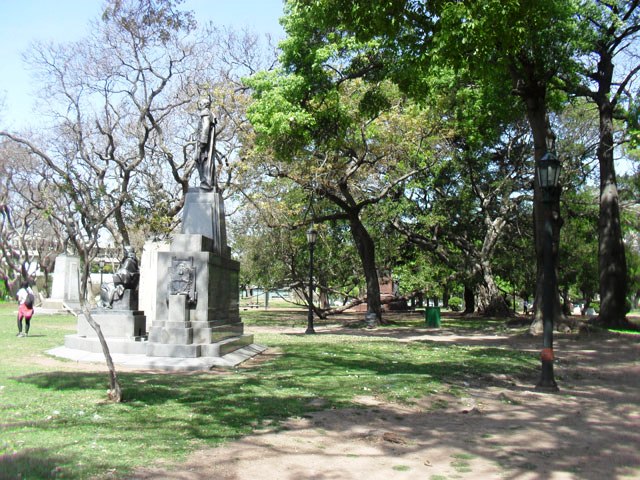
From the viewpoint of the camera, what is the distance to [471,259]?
3369 cm

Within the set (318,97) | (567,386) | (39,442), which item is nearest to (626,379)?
(567,386)

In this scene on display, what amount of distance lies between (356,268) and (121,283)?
23.2 metres

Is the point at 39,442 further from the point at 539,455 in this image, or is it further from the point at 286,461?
the point at 539,455

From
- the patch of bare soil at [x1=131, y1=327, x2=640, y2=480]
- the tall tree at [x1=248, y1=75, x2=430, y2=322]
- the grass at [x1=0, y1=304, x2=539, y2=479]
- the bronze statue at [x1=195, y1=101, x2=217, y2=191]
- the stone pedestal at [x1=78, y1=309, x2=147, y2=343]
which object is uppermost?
the tall tree at [x1=248, y1=75, x2=430, y2=322]

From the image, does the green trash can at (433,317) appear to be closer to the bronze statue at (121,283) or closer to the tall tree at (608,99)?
the tall tree at (608,99)

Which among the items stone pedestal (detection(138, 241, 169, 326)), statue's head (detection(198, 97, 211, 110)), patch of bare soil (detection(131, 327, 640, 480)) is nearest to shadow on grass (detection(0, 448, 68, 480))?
patch of bare soil (detection(131, 327, 640, 480))

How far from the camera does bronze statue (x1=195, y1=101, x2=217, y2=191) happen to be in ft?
46.5

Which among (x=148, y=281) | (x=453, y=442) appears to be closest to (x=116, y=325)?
(x=148, y=281)

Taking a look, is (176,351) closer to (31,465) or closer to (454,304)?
(31,465)

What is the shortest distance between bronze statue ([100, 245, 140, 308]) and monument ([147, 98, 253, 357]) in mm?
2008

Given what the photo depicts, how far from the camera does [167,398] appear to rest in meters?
7.96

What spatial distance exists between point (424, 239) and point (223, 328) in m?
22.3

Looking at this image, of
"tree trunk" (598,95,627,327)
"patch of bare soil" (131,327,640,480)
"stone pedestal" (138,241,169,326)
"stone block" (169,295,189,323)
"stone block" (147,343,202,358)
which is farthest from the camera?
"tree trunk" (598,95,627,327)

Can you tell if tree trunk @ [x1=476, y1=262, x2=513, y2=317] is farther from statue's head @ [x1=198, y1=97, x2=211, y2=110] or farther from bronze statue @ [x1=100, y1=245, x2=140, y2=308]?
bronze statue @ [x1=100, y1=245, x2=140, y2=308]
